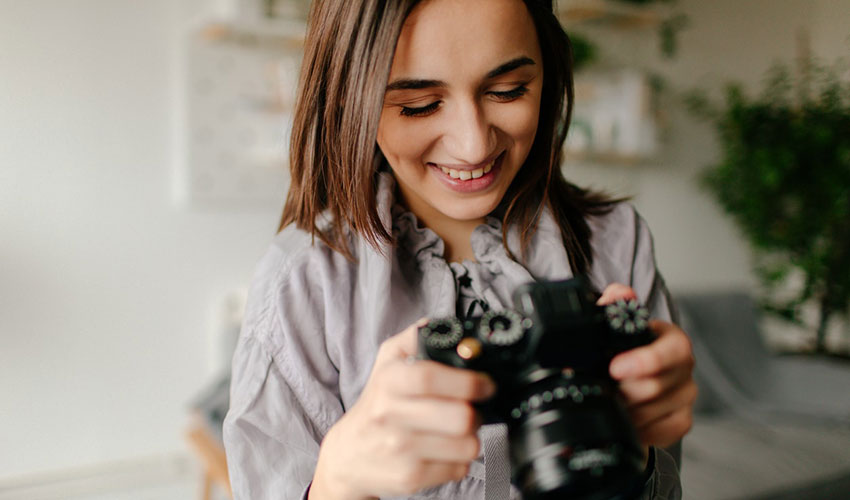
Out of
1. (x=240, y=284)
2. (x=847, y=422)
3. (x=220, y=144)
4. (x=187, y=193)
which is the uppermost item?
(x=220, y=144)

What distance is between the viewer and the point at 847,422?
162 cm

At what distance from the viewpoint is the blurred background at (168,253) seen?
4.83 feet

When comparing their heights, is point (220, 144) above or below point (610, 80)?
below

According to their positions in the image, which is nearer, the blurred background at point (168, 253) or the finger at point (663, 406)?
the finger at point (663, 406)

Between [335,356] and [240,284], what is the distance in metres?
1.31

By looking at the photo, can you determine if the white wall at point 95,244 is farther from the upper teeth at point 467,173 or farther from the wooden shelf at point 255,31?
the upper teeth at point 467,173

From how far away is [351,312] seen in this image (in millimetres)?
559

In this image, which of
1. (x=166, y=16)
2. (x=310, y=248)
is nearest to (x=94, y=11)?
(x=166, y=16)

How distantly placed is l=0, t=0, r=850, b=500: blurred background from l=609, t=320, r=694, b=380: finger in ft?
3.06

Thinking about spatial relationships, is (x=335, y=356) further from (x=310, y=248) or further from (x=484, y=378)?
(x=484, y=378)

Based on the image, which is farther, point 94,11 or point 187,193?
point 187,193

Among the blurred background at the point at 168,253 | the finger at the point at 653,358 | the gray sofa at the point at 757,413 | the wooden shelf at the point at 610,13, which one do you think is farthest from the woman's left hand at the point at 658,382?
the wooden shelf at the point at 610,13

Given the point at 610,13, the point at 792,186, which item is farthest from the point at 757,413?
the point at 610,13

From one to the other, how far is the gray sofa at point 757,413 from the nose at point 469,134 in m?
0.69
